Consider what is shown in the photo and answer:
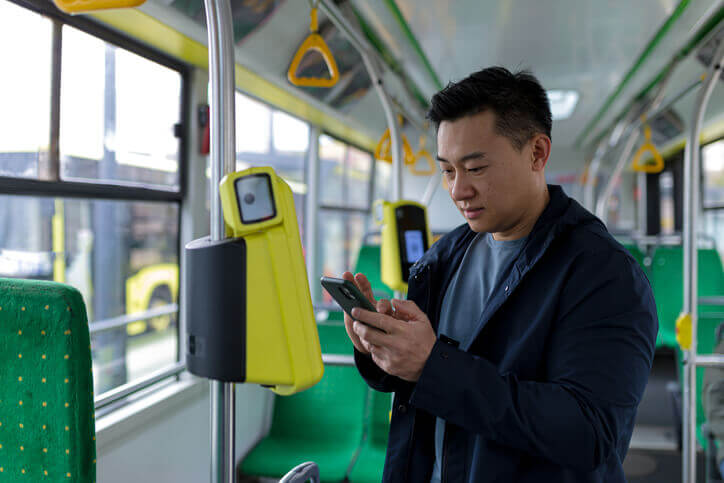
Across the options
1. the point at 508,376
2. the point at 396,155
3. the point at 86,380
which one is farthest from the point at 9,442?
the point at 396,155

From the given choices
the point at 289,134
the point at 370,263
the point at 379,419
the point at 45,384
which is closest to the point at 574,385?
the point at 45,384

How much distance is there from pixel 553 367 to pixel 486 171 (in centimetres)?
40

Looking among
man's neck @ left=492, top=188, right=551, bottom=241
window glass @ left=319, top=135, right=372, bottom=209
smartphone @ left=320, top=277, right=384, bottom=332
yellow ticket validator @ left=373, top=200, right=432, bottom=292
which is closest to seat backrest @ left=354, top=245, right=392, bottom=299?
window glass @ left=319, top=135, right=372, bottom=209

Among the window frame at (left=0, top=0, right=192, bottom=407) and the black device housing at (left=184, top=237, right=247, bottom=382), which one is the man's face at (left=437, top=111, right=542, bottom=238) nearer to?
the black device housing at (left=184, top=237, right=247, bottom=382)

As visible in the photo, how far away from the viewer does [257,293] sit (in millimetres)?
728

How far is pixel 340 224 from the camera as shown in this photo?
5.13 m

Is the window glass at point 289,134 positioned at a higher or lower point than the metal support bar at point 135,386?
higher

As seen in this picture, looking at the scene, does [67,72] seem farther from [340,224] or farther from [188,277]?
[340,224]

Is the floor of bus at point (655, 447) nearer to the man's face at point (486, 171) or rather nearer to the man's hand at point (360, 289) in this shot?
the man's hand at point (360, 289)

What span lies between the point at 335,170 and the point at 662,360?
427 centimetres

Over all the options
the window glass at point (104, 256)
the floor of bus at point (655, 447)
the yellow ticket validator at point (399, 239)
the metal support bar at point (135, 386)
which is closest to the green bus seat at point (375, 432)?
the floor of bus at point (655, 447)

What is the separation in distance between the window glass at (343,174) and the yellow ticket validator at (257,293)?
3773mm

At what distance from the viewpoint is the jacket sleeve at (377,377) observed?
4.16 ft

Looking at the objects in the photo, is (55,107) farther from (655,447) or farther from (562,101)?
(562,101)
